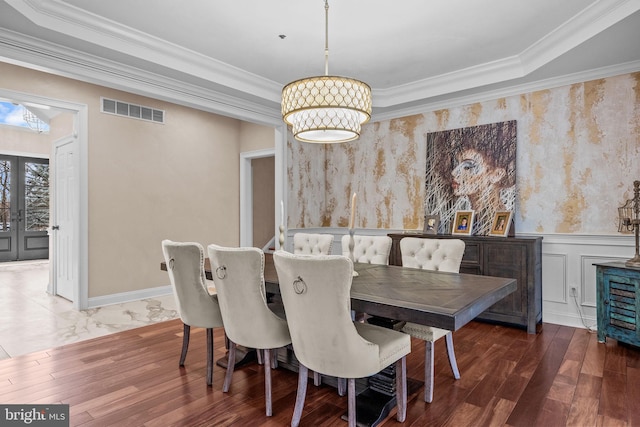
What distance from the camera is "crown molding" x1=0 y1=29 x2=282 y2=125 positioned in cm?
289

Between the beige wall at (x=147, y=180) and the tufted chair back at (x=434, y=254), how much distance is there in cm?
334

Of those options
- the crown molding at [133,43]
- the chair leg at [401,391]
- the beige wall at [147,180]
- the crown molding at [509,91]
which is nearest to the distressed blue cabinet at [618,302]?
the crown molding at [509,91]

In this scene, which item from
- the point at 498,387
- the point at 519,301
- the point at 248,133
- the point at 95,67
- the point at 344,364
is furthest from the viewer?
the point at 248,133

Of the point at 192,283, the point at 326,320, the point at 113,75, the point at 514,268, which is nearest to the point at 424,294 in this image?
the point at 326,320

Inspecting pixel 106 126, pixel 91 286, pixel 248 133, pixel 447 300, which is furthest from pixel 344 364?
pixel 248 133

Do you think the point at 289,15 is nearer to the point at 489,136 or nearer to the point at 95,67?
the point at 95,67

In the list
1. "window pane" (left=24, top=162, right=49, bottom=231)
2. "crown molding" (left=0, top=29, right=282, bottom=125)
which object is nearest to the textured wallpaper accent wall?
"crown molding" (left=0, top=29, right=282, bottom=125)

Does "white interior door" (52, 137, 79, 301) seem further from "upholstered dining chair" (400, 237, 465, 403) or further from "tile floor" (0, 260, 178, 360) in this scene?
"upholstered dining chair" (400, 237, 465, 403)

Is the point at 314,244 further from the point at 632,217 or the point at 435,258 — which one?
the point at 632,217

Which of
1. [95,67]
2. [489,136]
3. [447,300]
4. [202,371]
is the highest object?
[95,67]

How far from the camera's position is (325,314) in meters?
1.71

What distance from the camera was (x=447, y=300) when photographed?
1760 millimetres

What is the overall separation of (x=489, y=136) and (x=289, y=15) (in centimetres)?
257

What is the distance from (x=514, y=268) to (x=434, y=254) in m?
1.20
